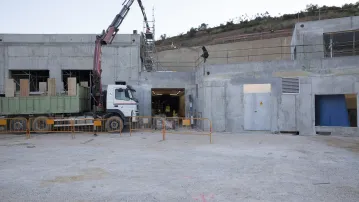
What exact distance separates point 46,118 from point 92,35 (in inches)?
355

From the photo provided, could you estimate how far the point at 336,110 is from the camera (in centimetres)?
1653

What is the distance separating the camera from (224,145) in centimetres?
1272

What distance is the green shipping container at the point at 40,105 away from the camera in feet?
58.0

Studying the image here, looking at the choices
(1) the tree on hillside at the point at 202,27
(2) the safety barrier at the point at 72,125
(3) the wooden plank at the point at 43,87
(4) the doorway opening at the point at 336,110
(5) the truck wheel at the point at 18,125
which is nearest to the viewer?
(4) the doorway opening at the point at 336,110

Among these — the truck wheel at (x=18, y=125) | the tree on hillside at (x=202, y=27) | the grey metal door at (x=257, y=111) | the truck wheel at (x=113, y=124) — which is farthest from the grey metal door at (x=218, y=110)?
the tree on hillside at (x=202, y=27)

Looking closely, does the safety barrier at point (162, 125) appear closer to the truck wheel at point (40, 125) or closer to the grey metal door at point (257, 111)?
the grey metal door at point (257, 111)

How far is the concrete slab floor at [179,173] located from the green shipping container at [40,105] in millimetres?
6082

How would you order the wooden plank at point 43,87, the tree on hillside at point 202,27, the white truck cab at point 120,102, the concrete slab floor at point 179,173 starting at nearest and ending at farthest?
the concrete slab floor at point 179,173
the white truck cab at point 120,102
the wooden plank at point 43,87
the tree on hillside at point 202,27

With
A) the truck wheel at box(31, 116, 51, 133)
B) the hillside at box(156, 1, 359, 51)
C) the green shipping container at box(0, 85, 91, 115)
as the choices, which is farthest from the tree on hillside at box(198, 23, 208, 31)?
the truck wheel at box(31, 116, 51, 133)

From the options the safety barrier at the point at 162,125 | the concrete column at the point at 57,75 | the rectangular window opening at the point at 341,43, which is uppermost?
the rectangular window opening at the point at 341,43

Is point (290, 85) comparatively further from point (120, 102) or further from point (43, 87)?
point (43, 87)

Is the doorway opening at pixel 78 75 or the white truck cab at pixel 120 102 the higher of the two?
the doorway opening at pixel 78 75

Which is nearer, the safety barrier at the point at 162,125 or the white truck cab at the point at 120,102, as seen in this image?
the white truck cab at the point at 120,102

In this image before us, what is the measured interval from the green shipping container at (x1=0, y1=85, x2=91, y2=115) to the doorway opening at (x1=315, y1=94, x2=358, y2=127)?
14.9 metres
